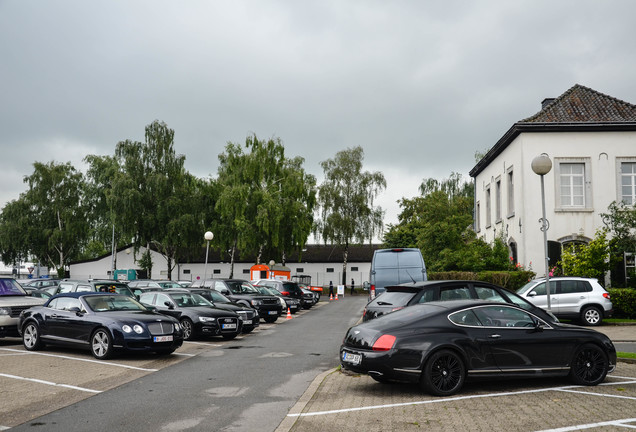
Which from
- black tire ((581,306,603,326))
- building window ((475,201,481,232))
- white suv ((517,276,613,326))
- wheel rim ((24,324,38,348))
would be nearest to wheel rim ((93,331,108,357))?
wheel rim ((24,324,38,348))

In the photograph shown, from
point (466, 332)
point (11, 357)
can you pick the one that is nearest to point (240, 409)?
point (466, 332)

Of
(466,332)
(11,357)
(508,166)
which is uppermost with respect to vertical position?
Result: (508,166)

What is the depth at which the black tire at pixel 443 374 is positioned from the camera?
8.27 m

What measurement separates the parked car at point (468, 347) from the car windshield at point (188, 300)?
9534 millimetres

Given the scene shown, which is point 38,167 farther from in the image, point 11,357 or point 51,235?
point 11,357

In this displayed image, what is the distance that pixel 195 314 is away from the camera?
55.3 ft

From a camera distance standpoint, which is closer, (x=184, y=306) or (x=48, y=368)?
(x=48, y=368)

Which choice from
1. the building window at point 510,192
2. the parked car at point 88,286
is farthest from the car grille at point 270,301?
the building window at point 510,192

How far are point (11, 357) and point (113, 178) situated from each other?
137ft

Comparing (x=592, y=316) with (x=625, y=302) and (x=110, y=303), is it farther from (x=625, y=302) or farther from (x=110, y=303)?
(x=110, y=303)

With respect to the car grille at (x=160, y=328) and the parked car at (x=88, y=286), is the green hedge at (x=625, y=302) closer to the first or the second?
the car grille at (x=160, y=328)

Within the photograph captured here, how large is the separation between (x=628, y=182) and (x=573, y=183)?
8.72 ft

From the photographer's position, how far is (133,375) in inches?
428

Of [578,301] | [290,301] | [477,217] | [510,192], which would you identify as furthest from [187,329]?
[477,217]
